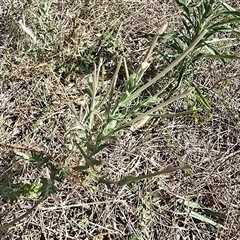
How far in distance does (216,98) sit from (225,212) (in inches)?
23.0

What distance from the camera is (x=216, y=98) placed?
226 cm

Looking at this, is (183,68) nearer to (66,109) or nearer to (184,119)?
(184,119)

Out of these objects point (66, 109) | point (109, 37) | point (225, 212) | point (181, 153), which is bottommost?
point (225, 212)

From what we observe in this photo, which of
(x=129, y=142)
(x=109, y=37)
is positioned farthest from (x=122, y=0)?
(x=129, y=142)

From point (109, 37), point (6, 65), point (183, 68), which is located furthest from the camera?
point (109, 37)

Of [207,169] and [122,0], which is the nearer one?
[207,169]

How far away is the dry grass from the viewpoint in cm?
191

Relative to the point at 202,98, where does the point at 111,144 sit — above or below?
below

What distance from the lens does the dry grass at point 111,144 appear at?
1905 mm

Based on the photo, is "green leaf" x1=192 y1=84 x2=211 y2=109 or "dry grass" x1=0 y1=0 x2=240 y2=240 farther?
"green leaf" x1=192 y1=84 x2=211 y2=109

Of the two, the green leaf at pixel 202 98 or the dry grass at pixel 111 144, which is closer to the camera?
the dry grass at pixel 111 144

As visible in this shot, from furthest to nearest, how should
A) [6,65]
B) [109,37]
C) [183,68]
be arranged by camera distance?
[109,37]
[6,65]
[183,68]

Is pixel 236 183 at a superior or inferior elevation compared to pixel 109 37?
inferior

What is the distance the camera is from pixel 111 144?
6.74 feet
